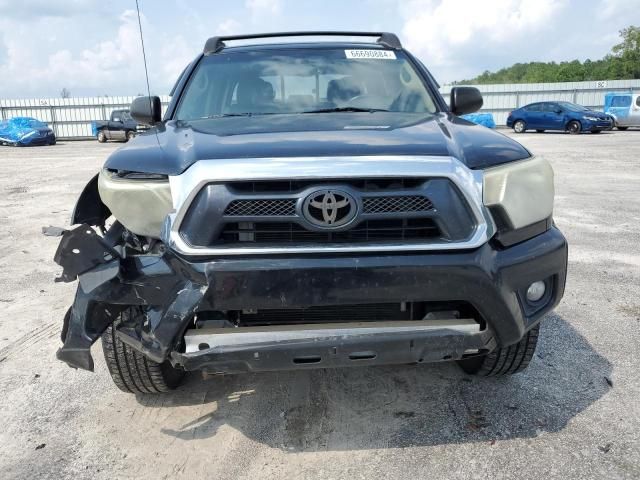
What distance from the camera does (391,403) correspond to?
2832 mm

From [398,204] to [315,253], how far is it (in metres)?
0.38

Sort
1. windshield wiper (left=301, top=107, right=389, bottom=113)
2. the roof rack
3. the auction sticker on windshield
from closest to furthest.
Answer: windshield wiper (left=301, top=107, right=389, bottom=113)
the auction sticker on windshield
the roof rack

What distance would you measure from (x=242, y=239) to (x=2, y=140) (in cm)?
2879

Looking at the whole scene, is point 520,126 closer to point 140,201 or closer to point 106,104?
point 106,104

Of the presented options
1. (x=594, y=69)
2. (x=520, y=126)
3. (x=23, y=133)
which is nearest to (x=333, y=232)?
(x=520, y=126)

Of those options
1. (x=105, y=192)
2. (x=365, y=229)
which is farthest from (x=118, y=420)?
(x=365, y=229)

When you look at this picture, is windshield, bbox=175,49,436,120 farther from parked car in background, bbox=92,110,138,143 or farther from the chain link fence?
the chain link fence

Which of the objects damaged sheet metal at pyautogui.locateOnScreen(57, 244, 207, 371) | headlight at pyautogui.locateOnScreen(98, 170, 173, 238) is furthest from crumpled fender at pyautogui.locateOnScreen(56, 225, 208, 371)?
headlight at pyautogui.locateOnScreen(98, 170, 173, 238)

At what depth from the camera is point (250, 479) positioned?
228 centimetres

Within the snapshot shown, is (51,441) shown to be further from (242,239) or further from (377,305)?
(377,305)

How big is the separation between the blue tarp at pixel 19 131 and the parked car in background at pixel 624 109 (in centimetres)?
2678

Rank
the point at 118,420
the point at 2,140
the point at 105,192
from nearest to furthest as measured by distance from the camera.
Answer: the point at 105,192
the point at 118,420
the point at 2,140

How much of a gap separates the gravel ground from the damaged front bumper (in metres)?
0.52

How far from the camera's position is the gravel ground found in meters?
2.36
